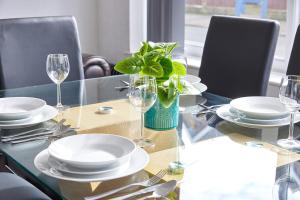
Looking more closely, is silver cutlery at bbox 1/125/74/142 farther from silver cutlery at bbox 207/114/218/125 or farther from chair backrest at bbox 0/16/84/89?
chair backrest at bbox 0/16/84/89

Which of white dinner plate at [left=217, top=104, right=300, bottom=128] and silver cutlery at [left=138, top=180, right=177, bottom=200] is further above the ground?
white dinner plate at [left=217, top=104, right=300, bottom=128]

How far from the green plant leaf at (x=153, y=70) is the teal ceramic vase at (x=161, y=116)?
89 millimetres

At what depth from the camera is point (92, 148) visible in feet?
4.05

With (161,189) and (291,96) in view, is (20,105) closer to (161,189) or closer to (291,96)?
(161,189)

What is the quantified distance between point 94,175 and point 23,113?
1.57 feet

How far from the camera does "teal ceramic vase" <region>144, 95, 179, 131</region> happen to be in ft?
4.45

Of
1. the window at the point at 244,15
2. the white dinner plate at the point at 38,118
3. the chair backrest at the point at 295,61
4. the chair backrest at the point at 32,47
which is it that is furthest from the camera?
the window at the point at 244,15

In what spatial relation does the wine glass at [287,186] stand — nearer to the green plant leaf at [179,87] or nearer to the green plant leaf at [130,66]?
the green plant leaf at [179,87]

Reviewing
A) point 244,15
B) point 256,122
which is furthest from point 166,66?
point 244,15

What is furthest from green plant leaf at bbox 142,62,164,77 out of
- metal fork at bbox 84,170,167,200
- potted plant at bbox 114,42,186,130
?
metal fork at bbox 84,170,167,200

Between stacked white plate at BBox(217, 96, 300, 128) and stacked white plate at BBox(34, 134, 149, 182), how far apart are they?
443mm

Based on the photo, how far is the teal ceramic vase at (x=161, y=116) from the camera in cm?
136

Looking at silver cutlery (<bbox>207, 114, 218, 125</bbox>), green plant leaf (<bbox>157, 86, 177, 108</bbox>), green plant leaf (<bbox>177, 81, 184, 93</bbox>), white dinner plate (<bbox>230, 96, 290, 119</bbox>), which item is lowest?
silver cutlery (<bbox>207, 114, 218, 125</bbox>)

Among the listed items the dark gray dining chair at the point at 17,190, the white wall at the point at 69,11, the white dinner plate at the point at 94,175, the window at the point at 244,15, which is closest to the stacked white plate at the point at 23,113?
the dark gray dining chair at the point at 17,190
